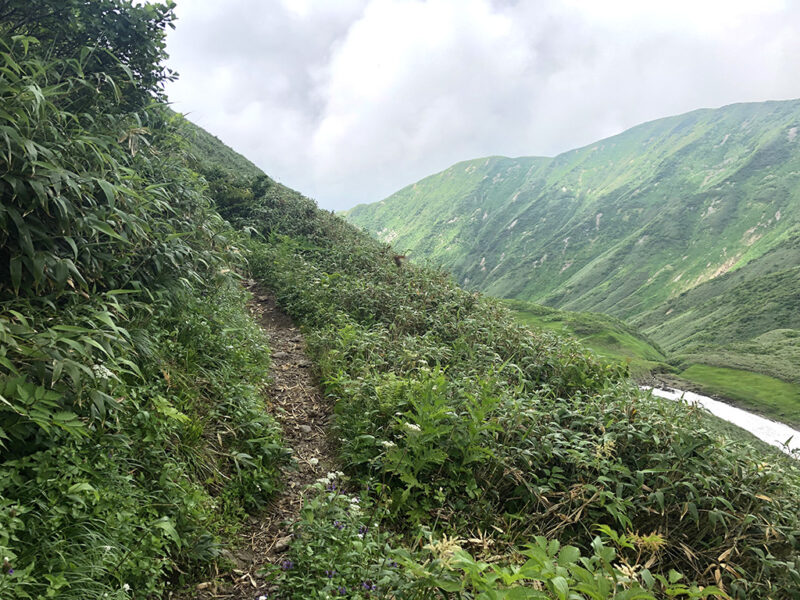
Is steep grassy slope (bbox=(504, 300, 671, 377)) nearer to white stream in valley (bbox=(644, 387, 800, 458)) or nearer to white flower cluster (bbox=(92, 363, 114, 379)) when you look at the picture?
white stream in valley (bbox=(644, 387, 800, 458))

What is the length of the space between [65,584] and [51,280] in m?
2.49

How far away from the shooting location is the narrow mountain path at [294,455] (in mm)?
3361

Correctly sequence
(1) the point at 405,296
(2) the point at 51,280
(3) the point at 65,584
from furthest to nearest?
1. (1) the point at 405,296
2. (2) the point at 51,280
3. (3) the point at 65,584

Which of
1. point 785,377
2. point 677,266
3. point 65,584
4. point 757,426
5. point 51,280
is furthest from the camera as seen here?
point 677,266

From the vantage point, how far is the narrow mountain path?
336cm

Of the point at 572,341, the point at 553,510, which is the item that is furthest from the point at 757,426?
the point at 553,510

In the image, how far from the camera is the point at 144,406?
3.85m

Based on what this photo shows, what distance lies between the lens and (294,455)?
5.19m

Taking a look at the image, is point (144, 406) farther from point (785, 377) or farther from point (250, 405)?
point (785, 377)

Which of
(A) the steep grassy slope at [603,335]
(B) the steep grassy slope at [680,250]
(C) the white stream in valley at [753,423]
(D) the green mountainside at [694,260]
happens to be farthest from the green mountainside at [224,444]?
(B) the steep grassy slope at [680,250]

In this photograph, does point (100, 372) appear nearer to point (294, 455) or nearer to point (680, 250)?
point (294, 455)

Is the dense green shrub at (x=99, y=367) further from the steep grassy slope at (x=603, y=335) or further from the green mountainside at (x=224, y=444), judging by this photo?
the steep grassy slope at (x=603, y=335)

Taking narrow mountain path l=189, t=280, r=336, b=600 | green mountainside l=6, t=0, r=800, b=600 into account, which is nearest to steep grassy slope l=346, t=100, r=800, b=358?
green mountainside l=6, t=0, r=800, b=600

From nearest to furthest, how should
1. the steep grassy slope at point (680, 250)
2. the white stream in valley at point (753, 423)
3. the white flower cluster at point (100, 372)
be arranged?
the white flower cluster at point (100, 372) → the white stream in valley at point (753, 423) → the steep grassy slope at point (680, 250)
